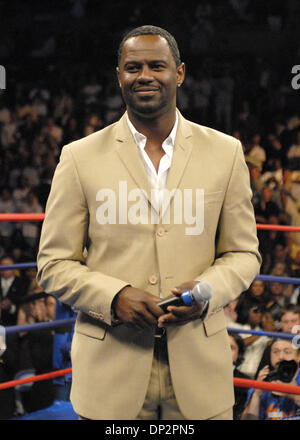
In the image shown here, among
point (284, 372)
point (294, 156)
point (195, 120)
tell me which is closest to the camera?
point (284, 372)

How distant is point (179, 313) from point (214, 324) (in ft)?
0.55

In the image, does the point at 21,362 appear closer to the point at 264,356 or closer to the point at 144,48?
the point at 264,356

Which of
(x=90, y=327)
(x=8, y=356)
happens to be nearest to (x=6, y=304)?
(x=8, y=356)

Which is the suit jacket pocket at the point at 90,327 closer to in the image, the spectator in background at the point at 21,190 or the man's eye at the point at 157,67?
the man's eye at the point at 157,67

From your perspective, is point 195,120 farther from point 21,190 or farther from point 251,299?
point 251,299

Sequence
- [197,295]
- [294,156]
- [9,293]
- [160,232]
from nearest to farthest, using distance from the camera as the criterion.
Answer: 1. [197,295]
2. [160,232]
3. [9,293]
4. [294,156]

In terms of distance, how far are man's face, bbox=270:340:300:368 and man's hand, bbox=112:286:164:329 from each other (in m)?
1.97

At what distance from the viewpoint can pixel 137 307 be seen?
3.30ft

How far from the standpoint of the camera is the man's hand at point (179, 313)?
982 mm

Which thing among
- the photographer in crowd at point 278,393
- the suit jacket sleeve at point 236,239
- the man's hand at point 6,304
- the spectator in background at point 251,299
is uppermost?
the suit jacket sleeve at point 236,239

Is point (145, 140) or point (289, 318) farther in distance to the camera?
Answer: point (289, 318)

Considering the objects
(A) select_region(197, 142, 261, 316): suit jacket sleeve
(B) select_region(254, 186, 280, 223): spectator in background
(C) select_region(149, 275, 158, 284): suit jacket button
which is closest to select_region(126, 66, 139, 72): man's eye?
(A) select_region(197, 142, 261, 316): suit jacket sleeve

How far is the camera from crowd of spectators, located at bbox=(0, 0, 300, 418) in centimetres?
305

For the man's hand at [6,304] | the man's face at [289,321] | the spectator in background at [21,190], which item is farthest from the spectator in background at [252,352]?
the spectator in background at [21,190]
